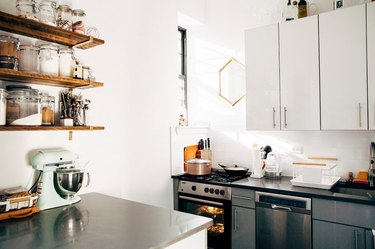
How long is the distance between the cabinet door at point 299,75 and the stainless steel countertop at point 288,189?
0.53 m

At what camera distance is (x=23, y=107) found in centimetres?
178

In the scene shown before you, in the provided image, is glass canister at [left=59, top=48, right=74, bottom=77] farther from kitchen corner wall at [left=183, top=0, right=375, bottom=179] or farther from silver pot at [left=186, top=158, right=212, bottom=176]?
kitchen corner wall at [left=183, top=0, right=375, bottom=179]

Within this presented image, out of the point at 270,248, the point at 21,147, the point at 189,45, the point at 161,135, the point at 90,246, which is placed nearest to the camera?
the point at 90,246

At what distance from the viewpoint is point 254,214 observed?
2.58m

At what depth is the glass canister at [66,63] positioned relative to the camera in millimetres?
1968

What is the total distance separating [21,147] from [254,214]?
6.28 ft

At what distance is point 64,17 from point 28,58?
15.4 inches

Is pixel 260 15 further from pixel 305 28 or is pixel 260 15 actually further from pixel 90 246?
pixel 90 246

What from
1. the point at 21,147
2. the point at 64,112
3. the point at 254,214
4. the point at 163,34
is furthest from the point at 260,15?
the point at 21,147

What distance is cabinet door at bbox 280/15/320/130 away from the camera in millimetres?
2619

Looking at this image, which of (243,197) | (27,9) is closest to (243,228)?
(243,197)

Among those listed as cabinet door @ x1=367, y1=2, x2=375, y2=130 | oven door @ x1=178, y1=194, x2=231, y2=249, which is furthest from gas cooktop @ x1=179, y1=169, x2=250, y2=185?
cabinet door @ x1=367, y1=2, x2=375, y2=130

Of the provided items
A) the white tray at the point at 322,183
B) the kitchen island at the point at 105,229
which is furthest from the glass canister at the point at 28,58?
the white tray at the point at 322,183

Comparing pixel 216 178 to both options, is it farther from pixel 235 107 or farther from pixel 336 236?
pixel 336 236
